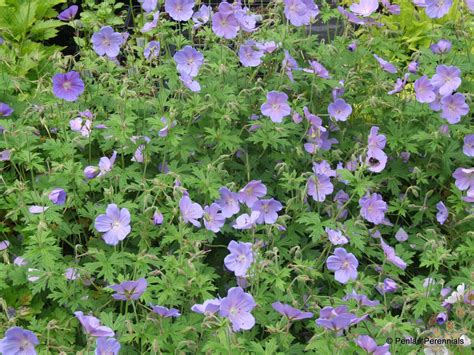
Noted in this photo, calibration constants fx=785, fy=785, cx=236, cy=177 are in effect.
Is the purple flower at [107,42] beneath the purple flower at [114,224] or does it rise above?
above

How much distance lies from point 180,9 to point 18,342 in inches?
64.3

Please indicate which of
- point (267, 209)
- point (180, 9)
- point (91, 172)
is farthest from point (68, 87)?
point (267, 209)

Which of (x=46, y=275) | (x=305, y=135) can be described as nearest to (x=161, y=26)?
(x=305, y=135)

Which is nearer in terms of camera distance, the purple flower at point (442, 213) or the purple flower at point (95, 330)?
the purple flower at point (95, 330)

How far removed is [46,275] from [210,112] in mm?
971

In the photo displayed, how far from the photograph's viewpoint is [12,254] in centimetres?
297

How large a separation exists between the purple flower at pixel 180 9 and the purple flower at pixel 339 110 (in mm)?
703

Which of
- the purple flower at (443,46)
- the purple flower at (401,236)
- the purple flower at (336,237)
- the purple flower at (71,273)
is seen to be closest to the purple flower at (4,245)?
the purple flower at (71,273)

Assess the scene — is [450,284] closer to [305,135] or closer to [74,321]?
[305,135]

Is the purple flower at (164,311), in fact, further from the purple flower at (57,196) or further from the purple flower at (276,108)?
the purple flower at (276,108)

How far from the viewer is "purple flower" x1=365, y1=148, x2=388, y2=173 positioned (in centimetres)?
301

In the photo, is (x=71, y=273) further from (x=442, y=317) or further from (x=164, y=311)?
(x=442, y=317)

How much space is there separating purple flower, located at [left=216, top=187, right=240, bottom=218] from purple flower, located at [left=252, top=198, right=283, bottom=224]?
80mm

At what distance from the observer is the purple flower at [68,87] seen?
120 inches
